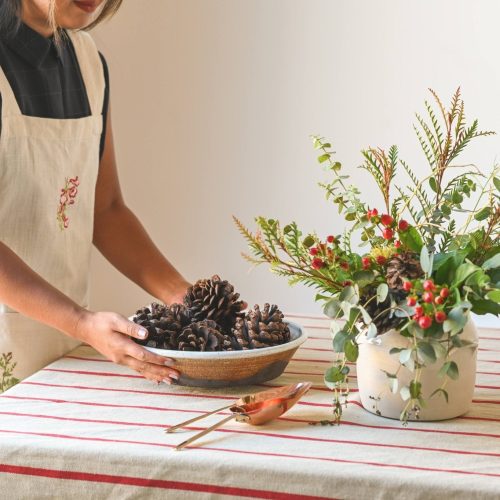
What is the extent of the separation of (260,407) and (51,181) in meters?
0.68

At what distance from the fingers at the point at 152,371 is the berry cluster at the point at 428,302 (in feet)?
1.17

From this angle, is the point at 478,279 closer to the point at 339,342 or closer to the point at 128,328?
the point at 339,342

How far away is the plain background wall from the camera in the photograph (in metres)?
2.80

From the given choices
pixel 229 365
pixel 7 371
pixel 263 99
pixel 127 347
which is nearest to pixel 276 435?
pixel 229 365

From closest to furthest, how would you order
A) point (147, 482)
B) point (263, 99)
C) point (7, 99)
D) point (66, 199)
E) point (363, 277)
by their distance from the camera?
point (147, 482) < point (363, 277) < point (7, 99) < point (66, 199) < point (263, 99)

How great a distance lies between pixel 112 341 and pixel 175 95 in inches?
71.8

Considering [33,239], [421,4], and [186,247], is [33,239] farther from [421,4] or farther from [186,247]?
[421,4]

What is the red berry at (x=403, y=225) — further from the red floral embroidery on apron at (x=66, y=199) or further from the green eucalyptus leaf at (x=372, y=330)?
the red floral embroidery on apron at (x=66, y=199)

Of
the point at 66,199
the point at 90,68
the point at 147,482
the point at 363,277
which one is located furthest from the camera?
the point at 90,68

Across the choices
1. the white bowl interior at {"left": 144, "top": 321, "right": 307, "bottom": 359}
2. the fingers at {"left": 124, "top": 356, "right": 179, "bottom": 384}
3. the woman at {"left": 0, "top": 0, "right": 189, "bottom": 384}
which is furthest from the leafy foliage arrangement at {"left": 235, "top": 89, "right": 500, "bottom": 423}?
the woman at {"left": 0, "top": 0, "right": 189, "bottom": 384}

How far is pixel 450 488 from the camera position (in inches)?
35.7

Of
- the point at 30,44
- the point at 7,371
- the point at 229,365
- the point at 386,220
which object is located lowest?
the point at 7,371

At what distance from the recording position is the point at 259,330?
1.22 metres

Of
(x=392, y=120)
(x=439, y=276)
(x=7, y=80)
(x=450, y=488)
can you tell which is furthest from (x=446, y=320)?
(x=392, y=120)
